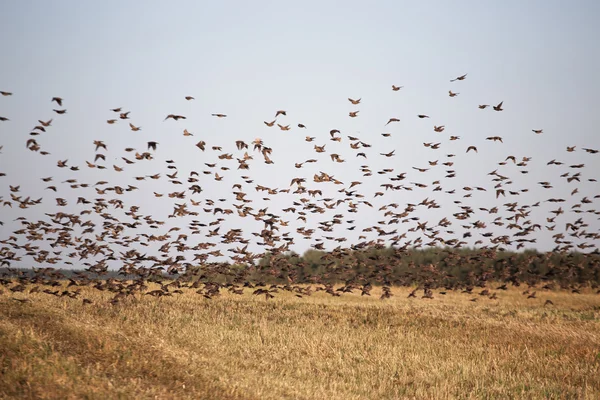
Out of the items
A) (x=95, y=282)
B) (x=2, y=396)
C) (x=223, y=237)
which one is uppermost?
(x=223, y=237)

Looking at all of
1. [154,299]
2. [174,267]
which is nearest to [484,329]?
[174,267]

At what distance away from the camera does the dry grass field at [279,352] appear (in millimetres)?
13922

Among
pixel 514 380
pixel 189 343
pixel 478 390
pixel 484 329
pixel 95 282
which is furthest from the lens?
pixel 95 282

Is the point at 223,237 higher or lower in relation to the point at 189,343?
higher

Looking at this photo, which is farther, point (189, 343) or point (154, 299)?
point (154, 299)

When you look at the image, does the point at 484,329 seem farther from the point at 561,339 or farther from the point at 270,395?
the point at 270,395

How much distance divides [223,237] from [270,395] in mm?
12882

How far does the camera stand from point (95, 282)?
32219 mm

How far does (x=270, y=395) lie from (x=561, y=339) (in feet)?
47.9

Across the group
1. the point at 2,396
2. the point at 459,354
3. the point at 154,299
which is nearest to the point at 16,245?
the point at 154,299

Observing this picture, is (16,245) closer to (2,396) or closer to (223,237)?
(223,237)

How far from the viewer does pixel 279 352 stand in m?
19.0

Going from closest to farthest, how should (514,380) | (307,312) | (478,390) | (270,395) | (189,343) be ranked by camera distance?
1. (270,395)
2. (478,390)
3. (514,380)
4. (189,343)
5. (307,312)

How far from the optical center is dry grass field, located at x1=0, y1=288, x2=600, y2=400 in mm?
13922
